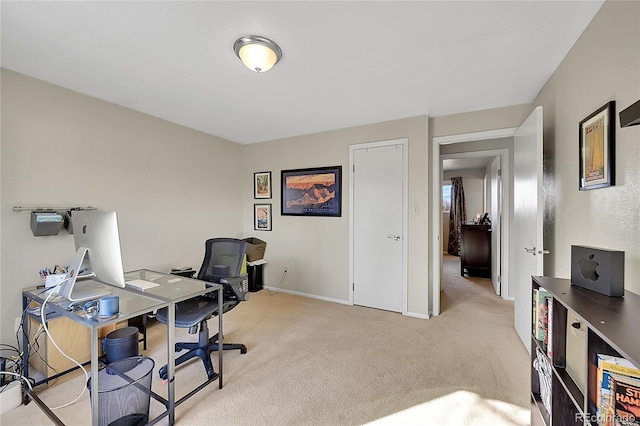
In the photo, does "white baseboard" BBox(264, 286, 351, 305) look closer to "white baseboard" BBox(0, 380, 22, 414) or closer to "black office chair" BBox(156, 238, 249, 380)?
"black office chair" BBox(156, 238, 249, 380)

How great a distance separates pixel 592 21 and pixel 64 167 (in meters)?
4.12

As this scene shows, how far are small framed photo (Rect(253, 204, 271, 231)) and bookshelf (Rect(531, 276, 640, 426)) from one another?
11.5 ft

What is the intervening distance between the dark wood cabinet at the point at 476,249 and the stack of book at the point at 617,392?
14.9ft

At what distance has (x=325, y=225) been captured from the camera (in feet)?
12.8

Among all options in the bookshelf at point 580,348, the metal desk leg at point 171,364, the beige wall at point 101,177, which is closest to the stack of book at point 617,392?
the bookshelf at point 580,348

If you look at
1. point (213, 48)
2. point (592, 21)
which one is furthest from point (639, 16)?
point (213, 48)

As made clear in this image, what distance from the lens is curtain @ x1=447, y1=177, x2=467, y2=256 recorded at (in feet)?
25.2

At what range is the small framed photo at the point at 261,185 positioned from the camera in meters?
4.34

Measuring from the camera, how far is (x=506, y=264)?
3.82 m

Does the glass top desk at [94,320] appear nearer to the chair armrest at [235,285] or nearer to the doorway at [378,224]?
the chair armrest at [235,285]

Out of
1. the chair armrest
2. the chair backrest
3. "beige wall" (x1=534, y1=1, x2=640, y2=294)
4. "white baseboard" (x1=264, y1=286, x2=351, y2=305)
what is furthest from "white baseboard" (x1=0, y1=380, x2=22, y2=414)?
"beige wall" (x1=534, y1=1, x2=640, y2=294)

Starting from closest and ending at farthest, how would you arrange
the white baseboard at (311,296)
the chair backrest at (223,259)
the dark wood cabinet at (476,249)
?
1. the chair backrest at (223,259)
2. the white baseboard at (311,296)
3. the dark wood cabinet at (476,249)

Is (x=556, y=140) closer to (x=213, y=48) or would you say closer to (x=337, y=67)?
(x=337, y=67)

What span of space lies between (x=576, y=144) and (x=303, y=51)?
1952 mm
